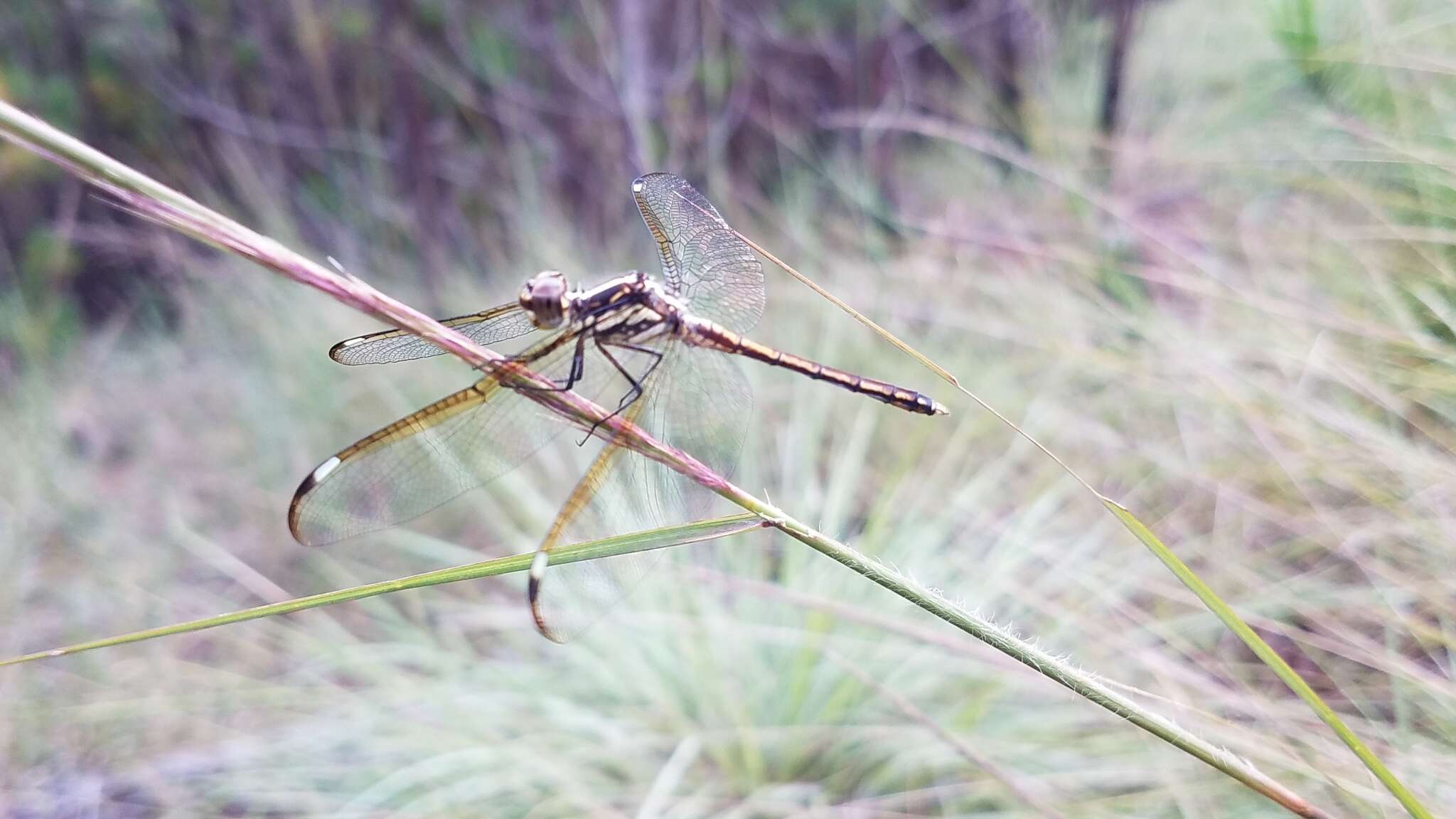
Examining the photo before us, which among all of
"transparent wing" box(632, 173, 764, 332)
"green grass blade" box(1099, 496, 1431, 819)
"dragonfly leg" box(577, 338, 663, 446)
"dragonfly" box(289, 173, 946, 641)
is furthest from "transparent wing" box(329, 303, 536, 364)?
"green grass blade" box(1099, 496, 1431, 819)

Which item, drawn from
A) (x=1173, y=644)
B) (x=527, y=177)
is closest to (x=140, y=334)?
(x=527, y=177)

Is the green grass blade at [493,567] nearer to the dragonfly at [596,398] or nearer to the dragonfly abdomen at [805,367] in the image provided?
the dragonfly at [596,398]

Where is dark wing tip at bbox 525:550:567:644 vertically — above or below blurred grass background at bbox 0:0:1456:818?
below

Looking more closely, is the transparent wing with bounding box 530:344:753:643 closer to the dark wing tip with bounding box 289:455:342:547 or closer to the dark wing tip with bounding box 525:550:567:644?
the dark wing tip with bounding box 525:550:567:644

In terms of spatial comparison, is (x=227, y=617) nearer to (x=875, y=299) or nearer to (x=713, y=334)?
(x=713, y=334)

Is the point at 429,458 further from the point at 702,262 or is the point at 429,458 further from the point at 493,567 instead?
the point at 702,262

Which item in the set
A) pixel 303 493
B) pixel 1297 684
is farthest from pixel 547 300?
pixel 1297 684

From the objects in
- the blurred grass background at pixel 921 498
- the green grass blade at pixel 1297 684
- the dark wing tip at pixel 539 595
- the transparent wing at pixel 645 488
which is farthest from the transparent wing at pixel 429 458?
the green grass blade at pixel 1297 684
